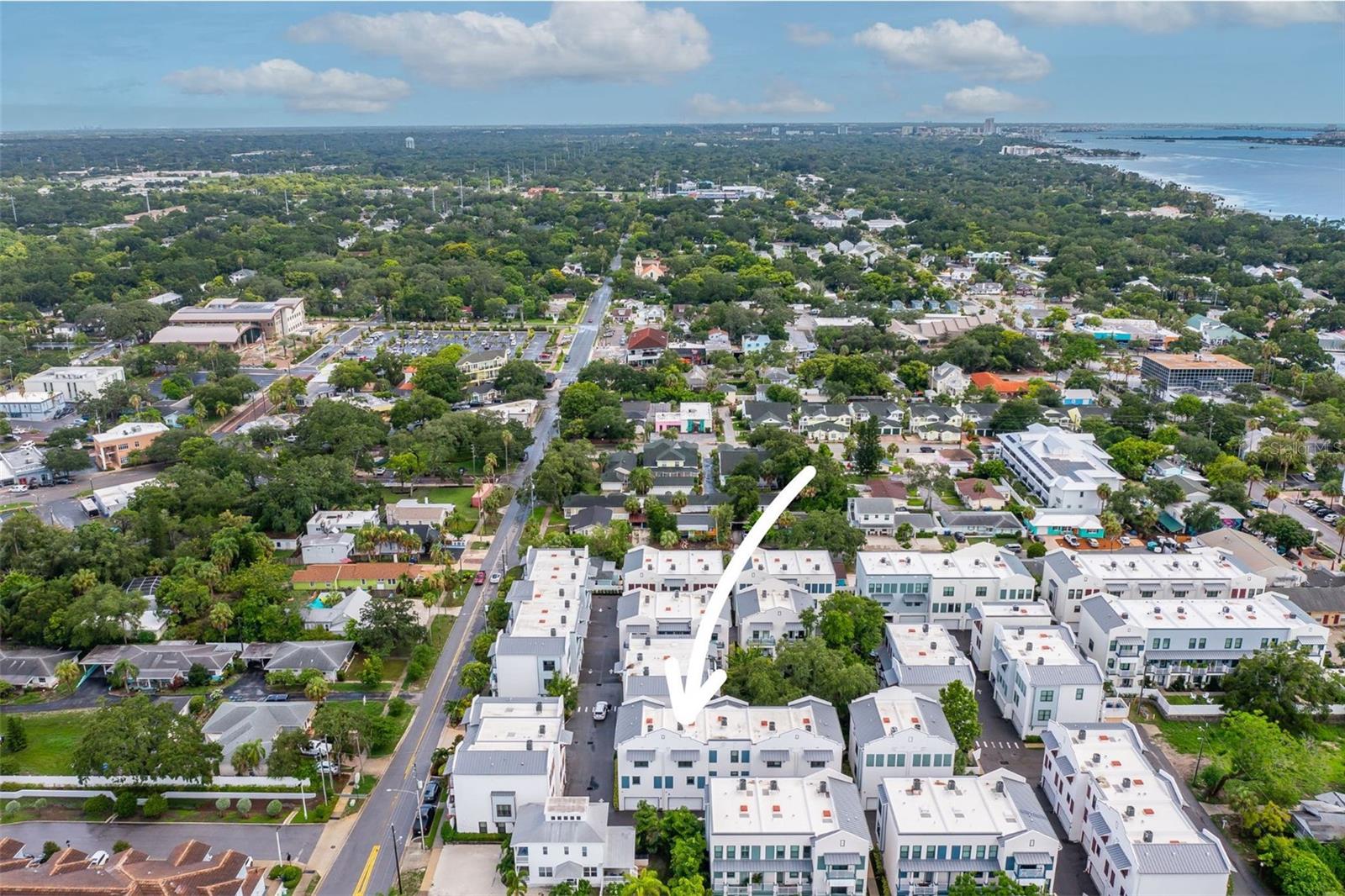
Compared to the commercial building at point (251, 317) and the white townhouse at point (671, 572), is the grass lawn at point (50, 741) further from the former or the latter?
the commercial building at point (251, 317)

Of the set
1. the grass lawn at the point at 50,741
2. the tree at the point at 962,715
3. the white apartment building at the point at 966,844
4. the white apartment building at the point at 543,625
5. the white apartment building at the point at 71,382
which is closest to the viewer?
the white apartment building at the point at 966,844

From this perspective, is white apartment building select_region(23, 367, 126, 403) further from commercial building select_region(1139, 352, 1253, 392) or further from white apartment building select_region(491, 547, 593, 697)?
commercial building select_region(1139, 352, 1253, 392)

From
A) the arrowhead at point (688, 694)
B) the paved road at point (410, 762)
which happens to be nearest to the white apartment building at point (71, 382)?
the paved road at point (410, 762)

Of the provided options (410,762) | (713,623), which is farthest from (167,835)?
(713,623)

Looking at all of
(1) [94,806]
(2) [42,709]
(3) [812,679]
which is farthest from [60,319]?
(3) [812,679]

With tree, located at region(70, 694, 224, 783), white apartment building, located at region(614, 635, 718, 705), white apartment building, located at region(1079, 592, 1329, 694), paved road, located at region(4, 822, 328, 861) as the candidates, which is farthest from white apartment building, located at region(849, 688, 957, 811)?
tree, located at region(70, 694, 224, 783)

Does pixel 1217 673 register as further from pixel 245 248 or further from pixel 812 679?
pixel 245 248

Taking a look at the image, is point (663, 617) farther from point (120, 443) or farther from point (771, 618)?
point (120, 443)

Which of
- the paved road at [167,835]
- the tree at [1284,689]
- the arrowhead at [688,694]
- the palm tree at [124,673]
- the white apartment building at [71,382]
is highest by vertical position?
the arrowhead at [688,694]
